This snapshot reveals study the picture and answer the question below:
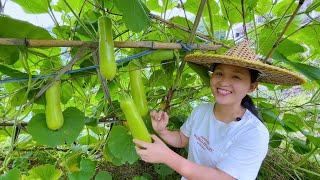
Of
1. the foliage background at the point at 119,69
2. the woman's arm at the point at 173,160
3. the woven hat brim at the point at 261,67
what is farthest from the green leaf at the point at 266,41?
the woman's arm at the point at 173,160

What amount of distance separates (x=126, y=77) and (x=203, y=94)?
1.27 ft

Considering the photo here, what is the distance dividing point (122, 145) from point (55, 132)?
231 millimetres

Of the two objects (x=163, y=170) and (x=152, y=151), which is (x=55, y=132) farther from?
(x=163, y=170)

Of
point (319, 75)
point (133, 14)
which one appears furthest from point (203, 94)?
point (133, 14)

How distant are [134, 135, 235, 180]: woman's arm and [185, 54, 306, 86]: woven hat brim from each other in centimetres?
27

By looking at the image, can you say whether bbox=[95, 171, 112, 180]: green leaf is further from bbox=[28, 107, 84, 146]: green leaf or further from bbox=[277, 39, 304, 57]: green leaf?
bbox=[277, 39, 304, 57]: green leaf

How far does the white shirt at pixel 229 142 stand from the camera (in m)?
0.98

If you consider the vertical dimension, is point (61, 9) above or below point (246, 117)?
above

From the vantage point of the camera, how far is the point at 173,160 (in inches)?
37.4

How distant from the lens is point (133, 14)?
0.77 metres

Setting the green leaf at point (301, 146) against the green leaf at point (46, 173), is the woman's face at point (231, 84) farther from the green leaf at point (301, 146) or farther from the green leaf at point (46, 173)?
the green leaf at point (301, 146)

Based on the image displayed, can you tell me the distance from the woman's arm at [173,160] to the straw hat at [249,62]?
0.89ft

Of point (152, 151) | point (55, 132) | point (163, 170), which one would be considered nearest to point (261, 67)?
point (152, 151)

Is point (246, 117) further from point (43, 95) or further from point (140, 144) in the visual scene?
point (43, 95)
